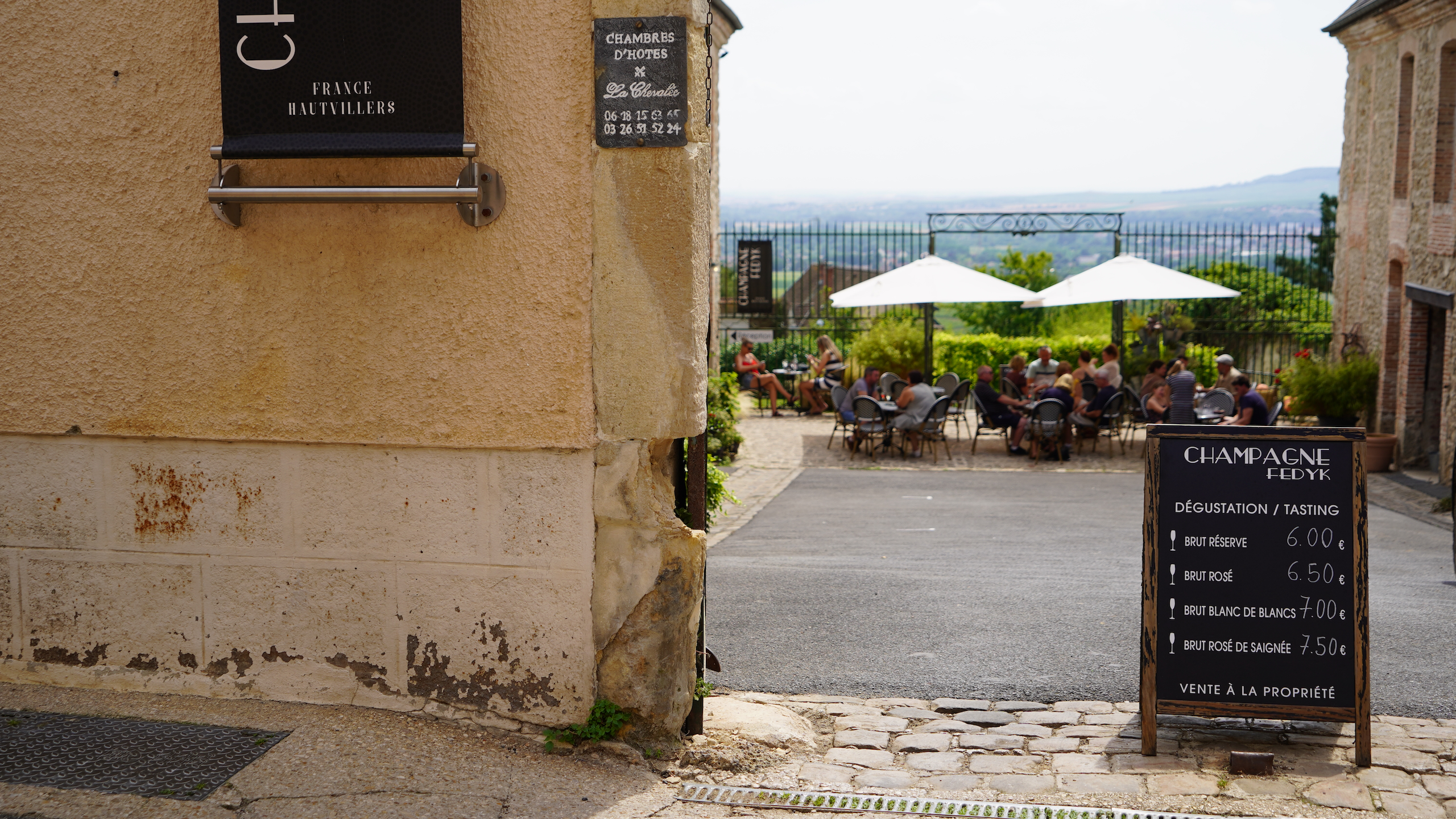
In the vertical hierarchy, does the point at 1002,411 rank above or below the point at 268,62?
below

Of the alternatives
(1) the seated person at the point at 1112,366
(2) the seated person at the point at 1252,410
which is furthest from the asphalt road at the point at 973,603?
(1) the seated person at the point at 1112,366

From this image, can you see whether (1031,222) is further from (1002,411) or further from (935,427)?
(935,427)

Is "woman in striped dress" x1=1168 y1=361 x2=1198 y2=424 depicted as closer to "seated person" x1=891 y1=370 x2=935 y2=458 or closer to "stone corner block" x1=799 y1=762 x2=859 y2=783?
"seated person" x1=891 y1=370 x2=935 y2=458

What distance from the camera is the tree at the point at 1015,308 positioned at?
81.9 ft

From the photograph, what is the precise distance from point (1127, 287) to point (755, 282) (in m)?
→ 7.42

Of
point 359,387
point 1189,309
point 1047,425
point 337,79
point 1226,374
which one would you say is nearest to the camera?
point 337,79

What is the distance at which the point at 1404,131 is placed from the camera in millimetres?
14094

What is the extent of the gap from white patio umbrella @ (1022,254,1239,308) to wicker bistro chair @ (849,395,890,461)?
3004 millimetres

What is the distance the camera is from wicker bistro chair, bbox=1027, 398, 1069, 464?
13.3 metres

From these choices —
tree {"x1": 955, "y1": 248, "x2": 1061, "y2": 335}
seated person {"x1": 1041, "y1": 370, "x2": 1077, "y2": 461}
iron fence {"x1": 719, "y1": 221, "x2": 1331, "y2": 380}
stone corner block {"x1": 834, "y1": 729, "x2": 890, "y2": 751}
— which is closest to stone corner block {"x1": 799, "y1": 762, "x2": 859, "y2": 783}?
stone corner block {"x1": 834, "y1": 729, "x2": 890, "y2": 751}

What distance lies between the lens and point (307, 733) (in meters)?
4.01

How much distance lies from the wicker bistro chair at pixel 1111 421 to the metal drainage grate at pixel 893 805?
10608mm

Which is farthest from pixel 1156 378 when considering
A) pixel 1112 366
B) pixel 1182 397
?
pixel 1182 397

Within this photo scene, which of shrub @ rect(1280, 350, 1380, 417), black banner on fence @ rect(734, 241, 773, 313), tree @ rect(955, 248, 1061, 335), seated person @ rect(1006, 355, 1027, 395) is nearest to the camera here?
shrub @ rect(1280, 350, 1380, 417)
